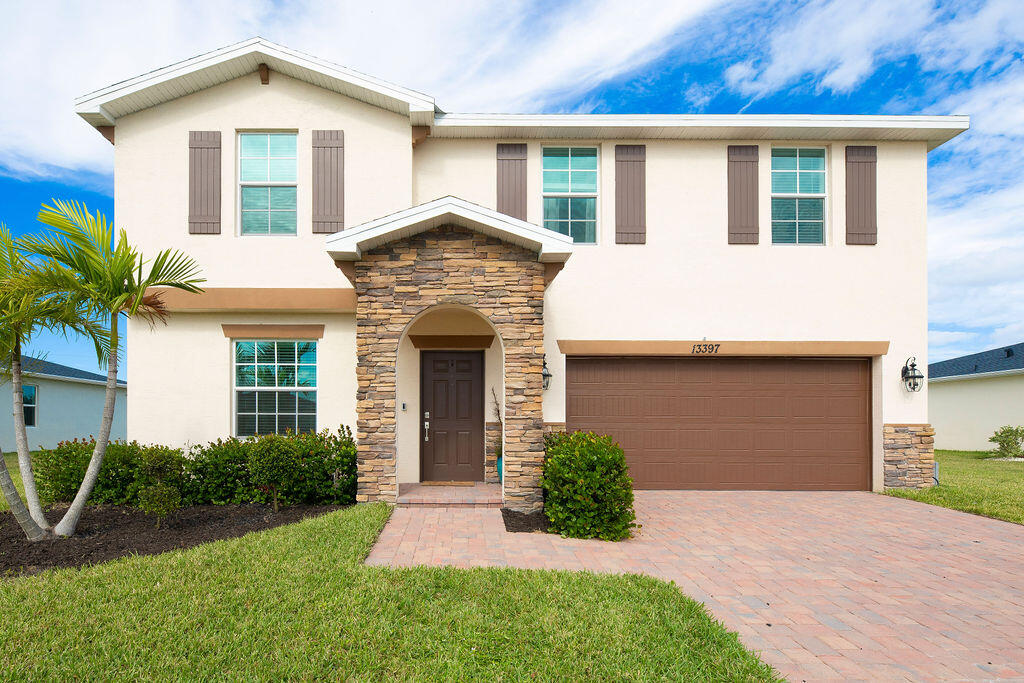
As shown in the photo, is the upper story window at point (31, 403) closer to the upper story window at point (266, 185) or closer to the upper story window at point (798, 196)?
the upper story window at point (266, 185)

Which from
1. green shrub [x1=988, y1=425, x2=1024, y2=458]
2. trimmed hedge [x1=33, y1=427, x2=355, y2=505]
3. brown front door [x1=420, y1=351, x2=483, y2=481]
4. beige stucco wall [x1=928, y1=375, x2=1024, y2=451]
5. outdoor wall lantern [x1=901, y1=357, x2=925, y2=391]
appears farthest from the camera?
beige stucco wall [x1=928, y1=375, x2=1024, y2=451]

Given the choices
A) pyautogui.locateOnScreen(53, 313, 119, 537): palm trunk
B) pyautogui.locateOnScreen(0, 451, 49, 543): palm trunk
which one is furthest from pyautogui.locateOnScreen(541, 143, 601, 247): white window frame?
pyautogui.locateOnScreen(0, 451, 49, 543): palm trunk

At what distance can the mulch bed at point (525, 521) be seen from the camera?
6.49 metres

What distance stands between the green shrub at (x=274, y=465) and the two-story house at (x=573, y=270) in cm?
110

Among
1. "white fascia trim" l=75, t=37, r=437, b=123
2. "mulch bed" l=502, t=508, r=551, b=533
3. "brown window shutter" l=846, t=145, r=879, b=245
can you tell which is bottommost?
"mulch bed" l=502, t=508, r=551, b=533

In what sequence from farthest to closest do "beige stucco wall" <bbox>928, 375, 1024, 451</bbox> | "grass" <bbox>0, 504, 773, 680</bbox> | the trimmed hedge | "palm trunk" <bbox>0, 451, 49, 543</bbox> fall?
"beige stucco wall" <bbox>928, 375, 1024, 451</bbox> → the trimmed hedge → "palm trunk" <bbox>0, 451, 49, 543</bbox> → "grass" <bbox>0, 504, 773, 680</bbox>

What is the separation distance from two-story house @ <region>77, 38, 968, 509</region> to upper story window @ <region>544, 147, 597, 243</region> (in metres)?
0.04

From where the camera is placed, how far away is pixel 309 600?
423cm

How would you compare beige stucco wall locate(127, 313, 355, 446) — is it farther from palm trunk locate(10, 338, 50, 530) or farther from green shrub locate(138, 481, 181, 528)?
palm trunk locate(10, 338, 50, 530)

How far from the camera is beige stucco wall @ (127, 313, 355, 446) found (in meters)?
8.51

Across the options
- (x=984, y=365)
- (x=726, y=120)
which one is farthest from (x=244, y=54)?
(x=984, y=365)

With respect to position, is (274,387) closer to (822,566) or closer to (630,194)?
(630,194)

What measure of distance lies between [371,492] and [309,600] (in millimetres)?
3033

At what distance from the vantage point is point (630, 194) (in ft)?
30.7
